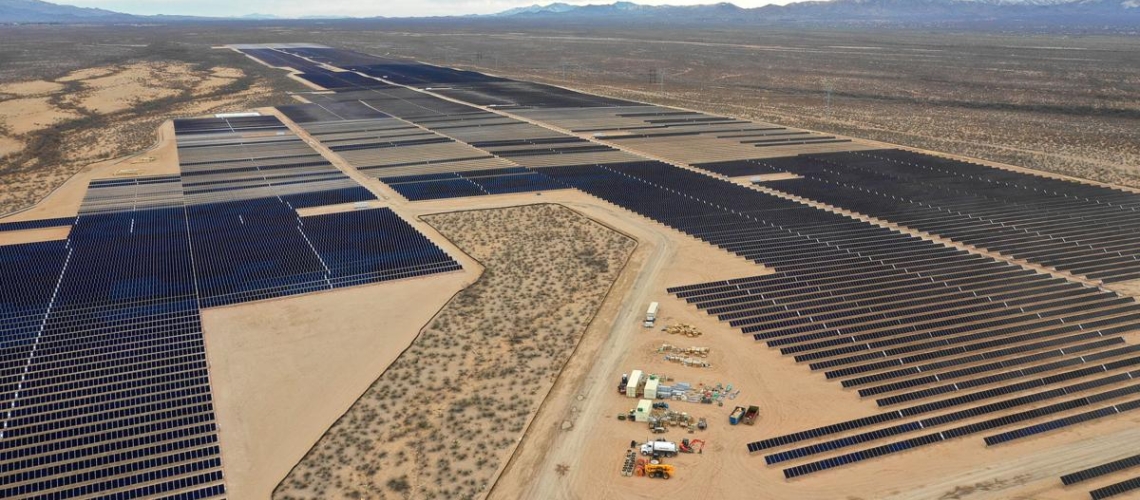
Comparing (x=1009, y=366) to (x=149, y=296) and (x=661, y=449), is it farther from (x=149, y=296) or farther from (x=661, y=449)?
(x=149, y=296)

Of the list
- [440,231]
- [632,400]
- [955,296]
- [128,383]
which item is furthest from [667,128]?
[128,383]

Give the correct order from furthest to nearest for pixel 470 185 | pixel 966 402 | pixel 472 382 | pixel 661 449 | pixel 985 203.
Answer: pixel 470 185 < pixel 985 203 < pixel 472 382 < pixel 966 402 < pixel 661 449

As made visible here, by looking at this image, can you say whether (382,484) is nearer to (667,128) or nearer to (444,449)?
(444,449)

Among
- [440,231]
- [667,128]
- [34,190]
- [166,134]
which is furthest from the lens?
[667,128]

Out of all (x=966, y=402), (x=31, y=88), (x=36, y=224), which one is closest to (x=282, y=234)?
(x=36, y=224)

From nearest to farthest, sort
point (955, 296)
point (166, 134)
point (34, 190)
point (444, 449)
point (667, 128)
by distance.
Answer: point (444, 449) → point (955, 296) → point (34, 190) → point (166, 134) → point (667, 128)

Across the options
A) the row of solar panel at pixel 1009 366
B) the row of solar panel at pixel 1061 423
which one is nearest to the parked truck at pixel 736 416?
the row of solar panel at pixel 1009 366

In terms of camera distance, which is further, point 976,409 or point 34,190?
point 34,190
